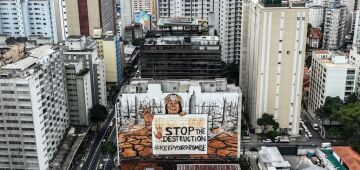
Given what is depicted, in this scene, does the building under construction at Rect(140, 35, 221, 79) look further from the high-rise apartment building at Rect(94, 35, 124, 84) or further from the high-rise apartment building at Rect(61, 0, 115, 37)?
the high-rise apartment building at Rect(61, 0, 115, 37)

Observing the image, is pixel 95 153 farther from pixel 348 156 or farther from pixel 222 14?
pixel 222 14

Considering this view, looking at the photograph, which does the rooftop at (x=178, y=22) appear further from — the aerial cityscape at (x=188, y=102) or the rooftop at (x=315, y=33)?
the rooftop at (x=315, y=33)

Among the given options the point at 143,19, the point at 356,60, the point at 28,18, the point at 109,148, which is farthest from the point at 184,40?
the point at 143,19

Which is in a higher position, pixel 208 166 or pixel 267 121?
pixel 267 121

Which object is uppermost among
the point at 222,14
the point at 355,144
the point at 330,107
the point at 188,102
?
the point at 222,14

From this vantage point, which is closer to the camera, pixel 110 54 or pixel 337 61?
pixel 337 61

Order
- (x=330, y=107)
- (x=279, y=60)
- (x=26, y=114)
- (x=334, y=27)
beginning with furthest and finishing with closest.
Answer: (x=334, y=27)
(x=330, y=107)
(x=279, y=60)
(x=26, y=114)

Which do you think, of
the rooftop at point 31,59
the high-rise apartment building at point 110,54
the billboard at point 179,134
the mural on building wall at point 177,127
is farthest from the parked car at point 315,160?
the high-rise apartment building at point 110,54

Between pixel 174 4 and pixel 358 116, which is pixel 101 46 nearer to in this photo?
pixel 174 4

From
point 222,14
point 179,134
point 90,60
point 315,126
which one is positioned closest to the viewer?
point 179,134
